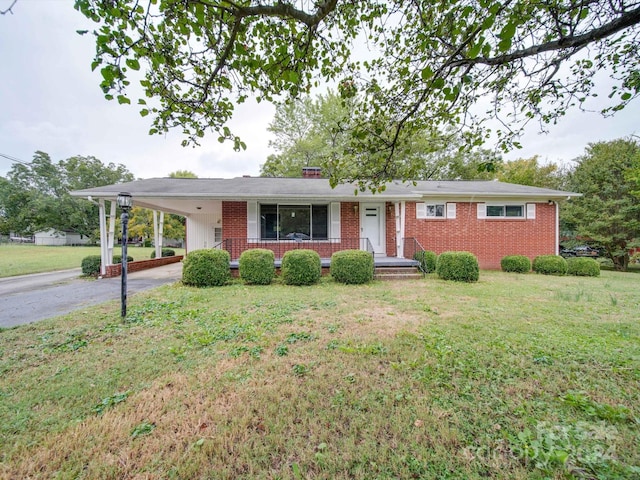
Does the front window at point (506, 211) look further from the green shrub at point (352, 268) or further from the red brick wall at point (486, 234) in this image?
the green shrub at point (352, 268)

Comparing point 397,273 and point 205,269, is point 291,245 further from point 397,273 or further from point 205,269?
point 397,273

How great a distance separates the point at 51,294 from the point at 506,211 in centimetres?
1620

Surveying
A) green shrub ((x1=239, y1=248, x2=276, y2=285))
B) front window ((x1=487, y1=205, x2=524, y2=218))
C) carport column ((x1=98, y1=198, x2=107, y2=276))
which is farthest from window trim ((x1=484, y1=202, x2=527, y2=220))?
carport column ((x1=98, y1=198, x2=107, y2=276))

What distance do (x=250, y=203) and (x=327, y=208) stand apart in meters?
2.98

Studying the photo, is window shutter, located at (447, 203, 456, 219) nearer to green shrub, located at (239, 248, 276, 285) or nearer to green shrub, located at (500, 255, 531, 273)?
green shrub, located at (500, 255, 531, 273)

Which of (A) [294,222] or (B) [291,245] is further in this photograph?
(A) [294,222]

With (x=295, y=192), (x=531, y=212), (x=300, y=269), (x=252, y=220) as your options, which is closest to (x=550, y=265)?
(x=531, y=212)

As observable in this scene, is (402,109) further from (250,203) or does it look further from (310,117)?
(310,117)

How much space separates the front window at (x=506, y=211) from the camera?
37.4 feet

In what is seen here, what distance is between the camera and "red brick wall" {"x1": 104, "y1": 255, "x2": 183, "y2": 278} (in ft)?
29.9

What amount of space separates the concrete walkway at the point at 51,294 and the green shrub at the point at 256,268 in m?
2.82

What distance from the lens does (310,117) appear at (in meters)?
22.5

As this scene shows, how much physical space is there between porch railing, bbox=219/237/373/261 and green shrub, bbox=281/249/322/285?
1823mm

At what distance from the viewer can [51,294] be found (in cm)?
661
